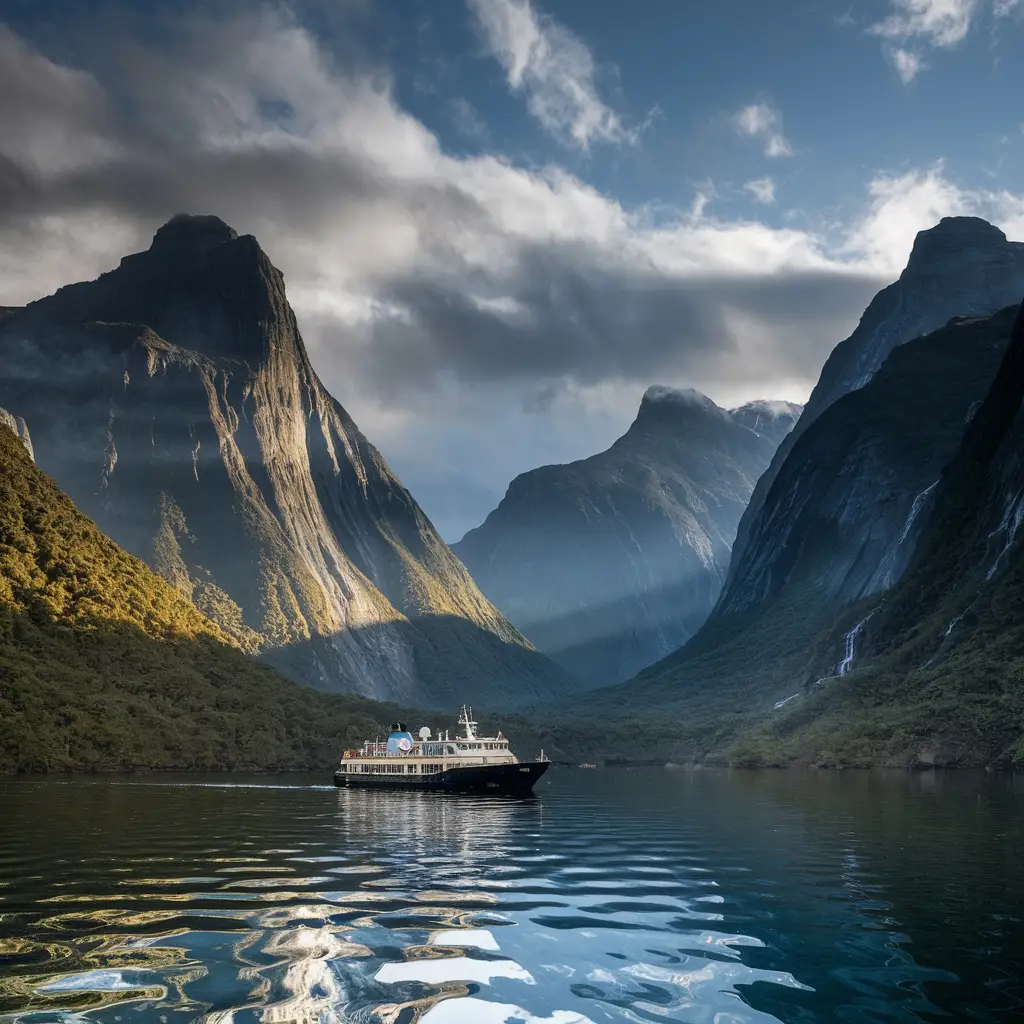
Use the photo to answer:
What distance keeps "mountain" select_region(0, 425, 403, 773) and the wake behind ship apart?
4898 centimetres

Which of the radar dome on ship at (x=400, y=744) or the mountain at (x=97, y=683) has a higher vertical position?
the mountain at (x=97, y=683)

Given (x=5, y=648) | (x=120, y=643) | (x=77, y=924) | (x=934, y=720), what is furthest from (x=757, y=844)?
(x=120, y=643)

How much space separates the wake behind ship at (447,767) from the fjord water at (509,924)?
127 ft

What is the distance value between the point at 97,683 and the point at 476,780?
296 ft

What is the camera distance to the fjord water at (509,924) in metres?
18.8

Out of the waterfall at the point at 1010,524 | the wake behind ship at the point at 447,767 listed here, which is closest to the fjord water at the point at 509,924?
the wake behind ship at the point at 447,767

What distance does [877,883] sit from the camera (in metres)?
34.5

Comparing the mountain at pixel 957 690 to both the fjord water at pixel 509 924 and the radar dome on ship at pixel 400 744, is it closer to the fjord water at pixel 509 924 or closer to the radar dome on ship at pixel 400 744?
the radar dome on ship at pixel 400 744

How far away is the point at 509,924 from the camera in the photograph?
26000mm

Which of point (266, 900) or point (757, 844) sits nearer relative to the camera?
point (266, 900)

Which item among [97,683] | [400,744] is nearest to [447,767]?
[400,744]

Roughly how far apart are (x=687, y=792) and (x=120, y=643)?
112554 millimetres

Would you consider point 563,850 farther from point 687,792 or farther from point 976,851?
point 687,792

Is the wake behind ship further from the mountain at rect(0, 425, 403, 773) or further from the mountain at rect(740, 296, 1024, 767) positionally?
the mountain at rect(740, 296, 1024, 767)
